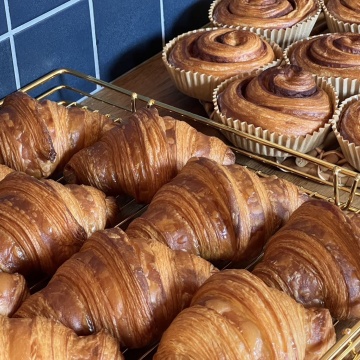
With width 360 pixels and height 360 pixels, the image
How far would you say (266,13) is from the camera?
1.98 meters

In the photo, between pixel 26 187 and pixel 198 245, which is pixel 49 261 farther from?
pixel 198 245

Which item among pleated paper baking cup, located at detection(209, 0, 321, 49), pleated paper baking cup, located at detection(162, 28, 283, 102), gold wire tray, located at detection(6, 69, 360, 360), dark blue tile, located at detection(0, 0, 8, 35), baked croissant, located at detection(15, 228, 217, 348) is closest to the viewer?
baked croissant, located at detection(15, 228, 217, 348)

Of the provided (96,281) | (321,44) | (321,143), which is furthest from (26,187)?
(321,44)

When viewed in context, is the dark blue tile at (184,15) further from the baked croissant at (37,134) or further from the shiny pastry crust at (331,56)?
the baked croissant at (37,134)

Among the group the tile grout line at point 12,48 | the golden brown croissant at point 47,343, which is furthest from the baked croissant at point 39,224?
the tile grout line at point 12,48

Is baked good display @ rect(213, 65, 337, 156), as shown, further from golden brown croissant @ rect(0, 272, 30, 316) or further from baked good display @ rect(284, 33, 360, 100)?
golden brown croissant @ rect(0, 272, 30, 316)

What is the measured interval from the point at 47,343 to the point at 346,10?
1.37 meters

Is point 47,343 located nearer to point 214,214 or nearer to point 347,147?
point 214,214

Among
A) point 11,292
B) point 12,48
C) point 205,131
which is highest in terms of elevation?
point 12,48

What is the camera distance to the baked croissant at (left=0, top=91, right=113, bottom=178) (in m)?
1.43

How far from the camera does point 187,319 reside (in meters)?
1.02

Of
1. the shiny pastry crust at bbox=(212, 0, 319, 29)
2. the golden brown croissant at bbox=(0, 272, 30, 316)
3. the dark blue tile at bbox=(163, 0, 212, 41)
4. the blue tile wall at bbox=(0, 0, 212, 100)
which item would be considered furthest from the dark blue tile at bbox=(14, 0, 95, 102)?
the golden brown croissant at bbox=(0, 272, 30, 316)

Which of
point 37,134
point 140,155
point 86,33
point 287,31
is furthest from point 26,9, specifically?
point 287,31

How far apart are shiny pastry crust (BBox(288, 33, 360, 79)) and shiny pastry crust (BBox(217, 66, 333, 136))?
0.10 m
